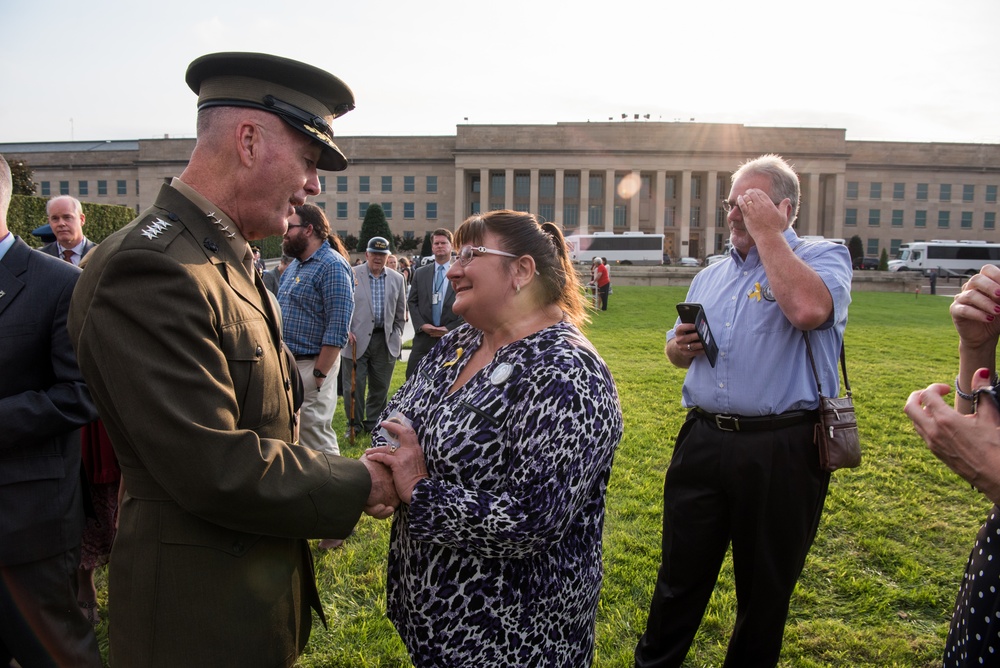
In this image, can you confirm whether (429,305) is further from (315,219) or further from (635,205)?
(635,205)

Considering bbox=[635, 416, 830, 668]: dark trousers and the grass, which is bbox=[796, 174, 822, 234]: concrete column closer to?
the grass

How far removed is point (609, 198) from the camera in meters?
76.2

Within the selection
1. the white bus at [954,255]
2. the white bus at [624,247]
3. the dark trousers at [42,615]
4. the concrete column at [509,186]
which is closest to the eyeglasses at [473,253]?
the dark trousers at [42,615]

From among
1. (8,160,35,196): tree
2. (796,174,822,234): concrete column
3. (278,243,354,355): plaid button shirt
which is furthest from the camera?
(796,174,822,234): concrete column

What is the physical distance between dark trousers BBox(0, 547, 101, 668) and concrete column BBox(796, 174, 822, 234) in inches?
3179

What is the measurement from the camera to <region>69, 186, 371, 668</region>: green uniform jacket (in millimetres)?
1736

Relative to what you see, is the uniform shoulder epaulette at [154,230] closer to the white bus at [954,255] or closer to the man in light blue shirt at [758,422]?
the man in light blue shirt at [758,422]

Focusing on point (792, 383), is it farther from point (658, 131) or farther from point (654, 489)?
point (658, 131)

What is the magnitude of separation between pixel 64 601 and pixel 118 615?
132 cm

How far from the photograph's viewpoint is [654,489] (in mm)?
6203

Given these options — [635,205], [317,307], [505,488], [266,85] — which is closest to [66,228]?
[317,307]

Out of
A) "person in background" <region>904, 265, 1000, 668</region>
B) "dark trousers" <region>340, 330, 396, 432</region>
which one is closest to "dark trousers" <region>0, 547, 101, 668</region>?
"person in background" <region>904, 265, 1000, 668</region>

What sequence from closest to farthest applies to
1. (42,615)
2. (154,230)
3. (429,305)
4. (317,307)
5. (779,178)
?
(154,230) → (42,615) → (779,178) → (317,307) → (429,305)

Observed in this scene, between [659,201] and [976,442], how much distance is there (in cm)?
7816
